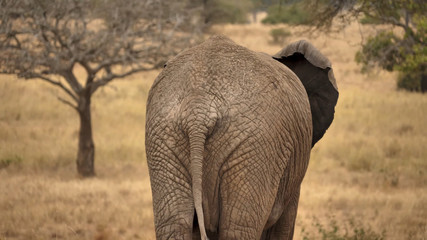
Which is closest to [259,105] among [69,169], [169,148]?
[169,148]

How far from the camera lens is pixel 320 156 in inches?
542

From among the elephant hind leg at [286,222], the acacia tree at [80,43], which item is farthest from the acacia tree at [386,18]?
the elephant hind leg at [286,222]

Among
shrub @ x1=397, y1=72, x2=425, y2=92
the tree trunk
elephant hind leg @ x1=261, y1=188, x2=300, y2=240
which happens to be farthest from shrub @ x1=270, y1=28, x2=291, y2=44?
elephant hind leg @ x1=261, y1=188, x2=300, y2=240

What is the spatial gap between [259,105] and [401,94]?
737 inches

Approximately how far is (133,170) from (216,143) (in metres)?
9.54

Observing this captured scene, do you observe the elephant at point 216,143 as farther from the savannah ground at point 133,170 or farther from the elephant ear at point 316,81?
the savannah ground at point 133,170

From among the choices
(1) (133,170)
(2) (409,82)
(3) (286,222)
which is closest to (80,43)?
(1) (133,170)

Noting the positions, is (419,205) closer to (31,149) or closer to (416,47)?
(416,47)

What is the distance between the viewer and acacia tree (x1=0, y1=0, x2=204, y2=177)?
10242 mm

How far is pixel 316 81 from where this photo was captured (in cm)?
536

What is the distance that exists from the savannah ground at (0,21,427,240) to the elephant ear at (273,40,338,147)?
96.2 inches

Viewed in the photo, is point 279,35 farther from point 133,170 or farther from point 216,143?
point 216,143

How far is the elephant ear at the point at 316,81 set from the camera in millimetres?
5285

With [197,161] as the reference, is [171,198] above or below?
below
